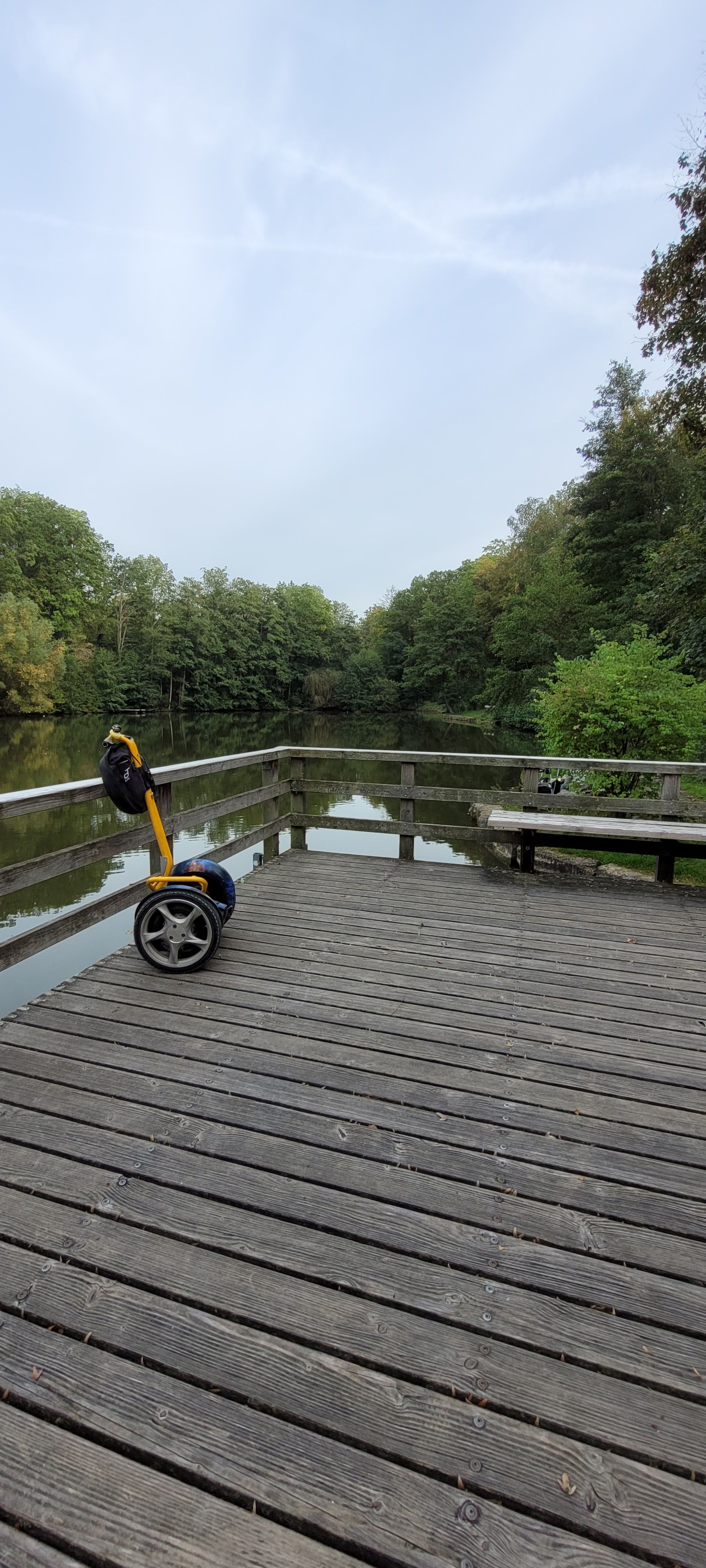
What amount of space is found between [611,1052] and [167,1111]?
1524 millimetres

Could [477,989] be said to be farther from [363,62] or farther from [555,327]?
[555,327]

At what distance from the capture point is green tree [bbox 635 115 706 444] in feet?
27.6

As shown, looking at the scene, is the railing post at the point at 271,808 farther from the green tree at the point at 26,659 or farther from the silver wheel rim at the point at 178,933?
the green tree at the point at 26,659

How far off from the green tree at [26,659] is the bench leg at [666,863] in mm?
30928

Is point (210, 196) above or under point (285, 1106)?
above

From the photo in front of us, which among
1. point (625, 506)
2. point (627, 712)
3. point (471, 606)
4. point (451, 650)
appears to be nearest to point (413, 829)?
point (627, 712)

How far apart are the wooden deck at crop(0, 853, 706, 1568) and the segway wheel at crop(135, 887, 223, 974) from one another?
24 cm

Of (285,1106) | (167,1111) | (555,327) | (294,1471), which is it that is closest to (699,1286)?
(294,1471)

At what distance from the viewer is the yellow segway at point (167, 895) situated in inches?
110

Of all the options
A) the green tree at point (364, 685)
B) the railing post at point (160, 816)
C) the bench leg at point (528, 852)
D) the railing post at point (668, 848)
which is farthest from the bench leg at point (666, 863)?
the green tree at point (364, 685)

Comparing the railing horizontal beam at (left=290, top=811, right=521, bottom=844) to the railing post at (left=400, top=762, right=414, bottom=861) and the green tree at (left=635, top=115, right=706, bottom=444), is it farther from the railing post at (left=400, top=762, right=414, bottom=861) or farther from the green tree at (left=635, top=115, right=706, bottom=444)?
the green tree at (left=635, top=115, right=706, bottom=444)

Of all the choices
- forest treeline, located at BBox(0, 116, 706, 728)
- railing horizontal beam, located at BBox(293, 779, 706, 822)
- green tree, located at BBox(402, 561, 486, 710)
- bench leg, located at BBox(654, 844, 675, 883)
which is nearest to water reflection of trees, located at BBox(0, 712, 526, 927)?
railing horizontal beam, located at BBox(293, 779, 706, 822)

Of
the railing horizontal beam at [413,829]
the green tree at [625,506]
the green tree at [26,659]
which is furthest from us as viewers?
the green tree at [26,659]

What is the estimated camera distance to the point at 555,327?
23.6 metres
